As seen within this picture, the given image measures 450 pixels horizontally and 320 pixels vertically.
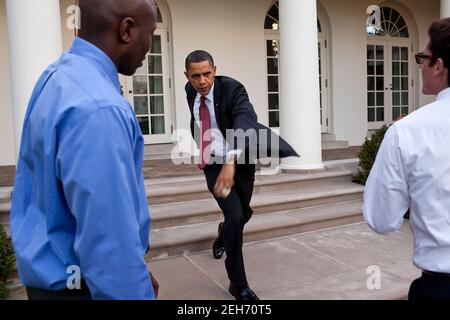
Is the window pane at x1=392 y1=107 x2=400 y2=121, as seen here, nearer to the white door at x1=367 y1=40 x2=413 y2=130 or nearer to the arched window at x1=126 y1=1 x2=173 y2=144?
the white door at x1=367 y1=40 x2=413 y2=130

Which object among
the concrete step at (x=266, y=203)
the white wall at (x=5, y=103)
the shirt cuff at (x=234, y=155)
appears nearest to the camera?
the shirt cuff at (x=234, y=155)

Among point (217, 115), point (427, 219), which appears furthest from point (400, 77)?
point (427, 219)

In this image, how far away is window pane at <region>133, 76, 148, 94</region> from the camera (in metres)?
8.17

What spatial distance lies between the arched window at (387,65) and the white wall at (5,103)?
7645mm

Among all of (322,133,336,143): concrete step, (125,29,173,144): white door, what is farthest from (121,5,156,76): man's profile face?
(322,133,336,143): concrete step

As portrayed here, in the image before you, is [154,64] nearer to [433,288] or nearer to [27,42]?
[27,42]

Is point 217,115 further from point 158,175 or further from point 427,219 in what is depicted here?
point 158,175

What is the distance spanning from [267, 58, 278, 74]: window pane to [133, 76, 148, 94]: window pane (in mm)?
2670

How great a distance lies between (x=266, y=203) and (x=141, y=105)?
13.0 feet

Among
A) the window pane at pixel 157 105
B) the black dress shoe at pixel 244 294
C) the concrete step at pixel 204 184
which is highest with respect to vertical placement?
the window pane at pixel 157 105

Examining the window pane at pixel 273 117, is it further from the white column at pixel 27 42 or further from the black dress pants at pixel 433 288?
the black dress pants at pixel 433 288

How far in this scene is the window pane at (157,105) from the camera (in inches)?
330

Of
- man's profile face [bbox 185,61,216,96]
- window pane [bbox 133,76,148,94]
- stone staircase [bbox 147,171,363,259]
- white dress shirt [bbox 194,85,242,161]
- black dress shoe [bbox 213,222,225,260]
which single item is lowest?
black dress shoe [bbox 213,222,225,260]

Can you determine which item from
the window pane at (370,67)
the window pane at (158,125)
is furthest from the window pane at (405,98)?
the window pane at (158,125)
